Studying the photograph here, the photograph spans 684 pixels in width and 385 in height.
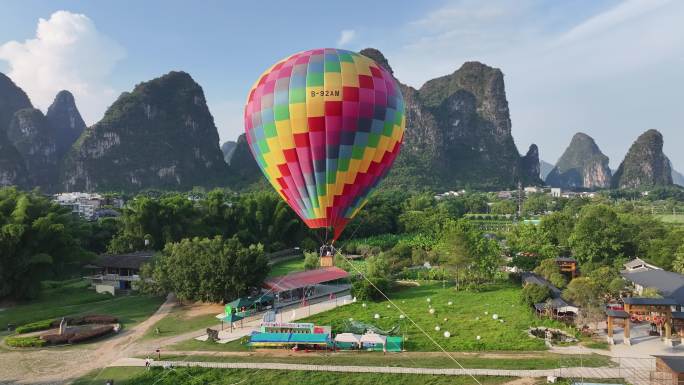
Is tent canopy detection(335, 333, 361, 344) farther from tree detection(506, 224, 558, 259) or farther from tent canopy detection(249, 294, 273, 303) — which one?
tree detection(506, 224, 558, 259)

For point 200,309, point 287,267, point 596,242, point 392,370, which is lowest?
point 392,370

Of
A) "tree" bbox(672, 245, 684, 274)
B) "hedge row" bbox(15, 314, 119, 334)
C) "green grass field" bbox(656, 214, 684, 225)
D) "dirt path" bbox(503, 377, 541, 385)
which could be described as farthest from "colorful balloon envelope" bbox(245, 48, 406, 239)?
"green grass field" bbox(656, 214, 684, 225)

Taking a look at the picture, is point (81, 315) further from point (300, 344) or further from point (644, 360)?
point (644, 360)

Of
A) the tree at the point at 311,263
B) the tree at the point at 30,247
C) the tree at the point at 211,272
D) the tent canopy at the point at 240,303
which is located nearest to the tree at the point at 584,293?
the tent canopy at the point at 240,303

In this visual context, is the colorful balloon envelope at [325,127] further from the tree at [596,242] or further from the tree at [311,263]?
the tree at [596,242]

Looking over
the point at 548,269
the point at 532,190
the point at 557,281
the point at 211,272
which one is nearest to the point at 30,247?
the point at 211,272

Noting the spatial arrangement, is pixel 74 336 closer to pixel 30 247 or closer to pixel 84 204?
pixel 30 247

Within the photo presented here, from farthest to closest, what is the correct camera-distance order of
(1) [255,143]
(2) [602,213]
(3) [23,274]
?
(2) [602,213]
(3) [23,274]
(1) [255,143]

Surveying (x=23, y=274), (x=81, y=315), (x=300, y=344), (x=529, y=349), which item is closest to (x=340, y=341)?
(x=300, y=344)
